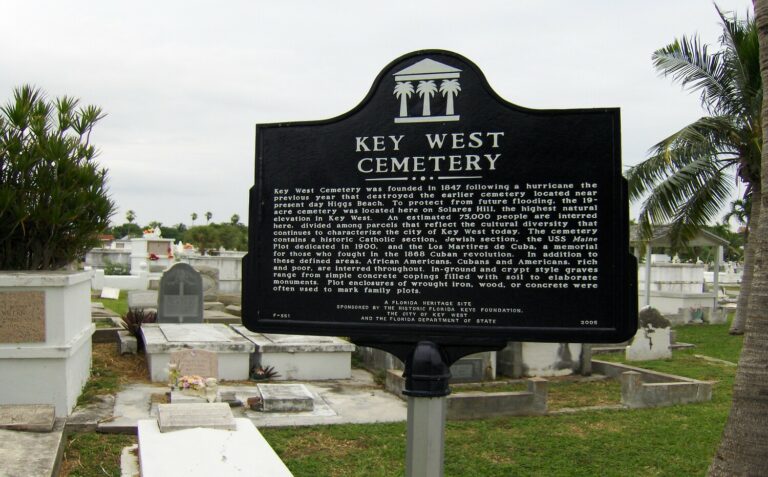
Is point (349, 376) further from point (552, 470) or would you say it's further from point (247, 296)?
point (247, 296)

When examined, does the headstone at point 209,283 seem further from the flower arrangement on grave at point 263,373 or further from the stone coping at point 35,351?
the stone coping at point 35,351

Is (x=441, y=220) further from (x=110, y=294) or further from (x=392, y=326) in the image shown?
(x=110, y=294)

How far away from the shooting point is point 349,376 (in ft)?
34.8

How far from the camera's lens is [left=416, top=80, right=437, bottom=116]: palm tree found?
3512 millimetres

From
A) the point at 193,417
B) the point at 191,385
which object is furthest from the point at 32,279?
the point at 193,417

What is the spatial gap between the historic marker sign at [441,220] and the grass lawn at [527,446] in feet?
9.74

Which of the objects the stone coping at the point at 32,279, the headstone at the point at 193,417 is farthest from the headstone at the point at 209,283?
the headstone at the point at 193,417

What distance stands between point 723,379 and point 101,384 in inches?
341

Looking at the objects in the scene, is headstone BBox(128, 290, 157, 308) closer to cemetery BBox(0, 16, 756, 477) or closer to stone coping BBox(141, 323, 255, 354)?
cemetery BBox(0, 16, 756, 477)

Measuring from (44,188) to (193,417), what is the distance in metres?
3.24

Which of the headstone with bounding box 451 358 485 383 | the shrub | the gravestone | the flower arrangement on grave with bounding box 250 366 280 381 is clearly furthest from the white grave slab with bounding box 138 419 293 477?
the gravestone

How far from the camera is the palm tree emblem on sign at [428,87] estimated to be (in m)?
3.48

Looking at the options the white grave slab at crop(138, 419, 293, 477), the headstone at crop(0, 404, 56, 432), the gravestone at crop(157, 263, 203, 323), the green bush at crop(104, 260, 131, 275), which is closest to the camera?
the white grave slab at crop(138, 419, 293, 477)

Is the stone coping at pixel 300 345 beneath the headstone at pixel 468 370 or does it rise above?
above
